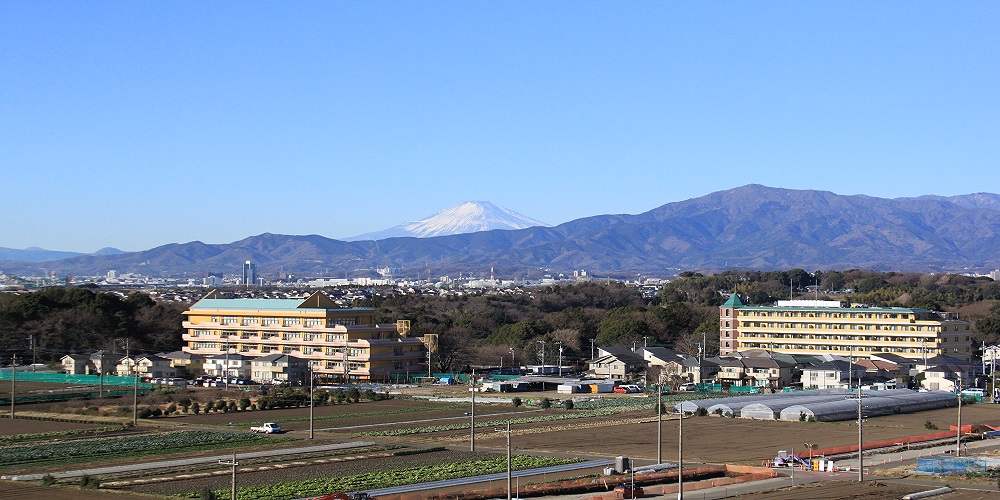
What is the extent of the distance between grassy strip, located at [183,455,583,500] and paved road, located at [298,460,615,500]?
447 millimetres

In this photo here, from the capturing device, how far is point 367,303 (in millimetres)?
117125

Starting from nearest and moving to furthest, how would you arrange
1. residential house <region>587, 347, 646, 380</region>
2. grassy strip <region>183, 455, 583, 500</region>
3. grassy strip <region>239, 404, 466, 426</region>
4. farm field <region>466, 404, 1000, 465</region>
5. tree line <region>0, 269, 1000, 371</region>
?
grassy strip <region>183, 455, 583, 500</region> < farm field <region>466, 404, 1000, 465</region> < grassy strip <region>239, 404, 466, 426</region> < residential house <region>587, 347, 646, 380</region> < tree line <region>0, 269, 1000, 371</region>

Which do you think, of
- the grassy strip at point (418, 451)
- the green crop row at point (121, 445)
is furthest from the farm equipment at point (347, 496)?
the green crop row at point (121, 445)

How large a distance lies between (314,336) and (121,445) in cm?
3510

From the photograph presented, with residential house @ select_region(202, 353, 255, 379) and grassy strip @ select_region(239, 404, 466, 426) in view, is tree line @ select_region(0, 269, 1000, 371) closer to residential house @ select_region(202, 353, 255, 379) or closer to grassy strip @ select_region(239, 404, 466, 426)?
residential house @ select_region(202, 353, 255, 379)

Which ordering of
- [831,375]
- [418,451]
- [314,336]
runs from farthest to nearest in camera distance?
1. [314,336]
2. [831,375]
3. [418,451]

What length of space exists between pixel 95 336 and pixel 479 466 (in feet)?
169

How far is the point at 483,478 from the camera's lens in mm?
Result: 33000

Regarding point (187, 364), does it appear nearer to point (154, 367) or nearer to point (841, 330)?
point (154, 367)

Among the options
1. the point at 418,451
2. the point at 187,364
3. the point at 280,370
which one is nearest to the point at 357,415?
the point at 418,451

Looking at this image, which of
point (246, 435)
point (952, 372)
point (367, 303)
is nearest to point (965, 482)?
point (246, 435)

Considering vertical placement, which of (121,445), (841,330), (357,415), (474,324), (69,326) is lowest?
(357,415)

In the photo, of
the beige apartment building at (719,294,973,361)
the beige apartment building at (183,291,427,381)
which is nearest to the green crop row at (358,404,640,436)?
the beige apartment building at (183,291,427,381)

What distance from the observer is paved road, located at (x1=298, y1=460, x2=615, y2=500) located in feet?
100.0
